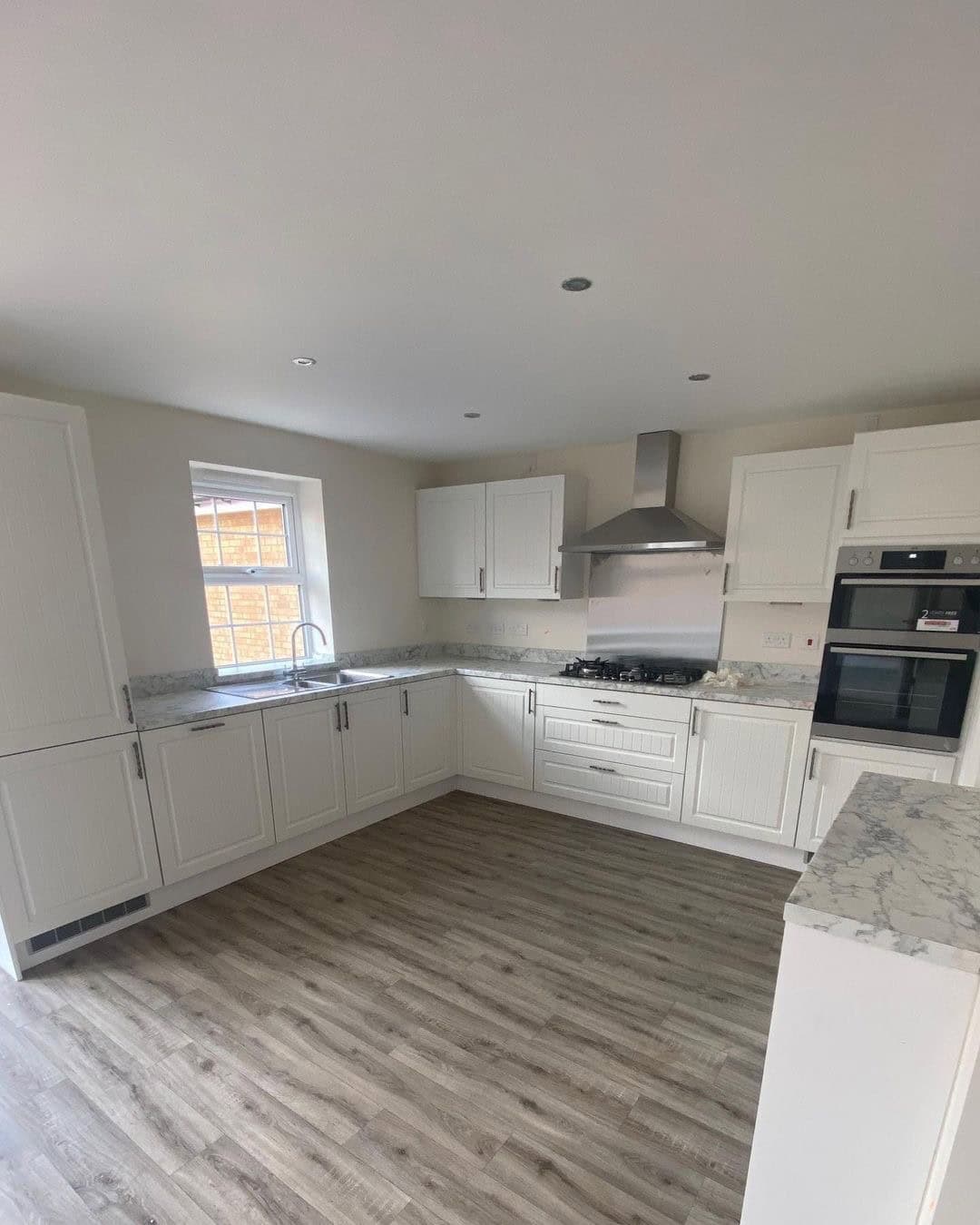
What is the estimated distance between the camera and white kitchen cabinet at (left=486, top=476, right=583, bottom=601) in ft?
11.4

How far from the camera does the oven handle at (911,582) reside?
2234mm

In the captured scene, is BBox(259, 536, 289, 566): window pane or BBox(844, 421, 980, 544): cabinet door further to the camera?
BBox(259, 536, 289, 566): window pane

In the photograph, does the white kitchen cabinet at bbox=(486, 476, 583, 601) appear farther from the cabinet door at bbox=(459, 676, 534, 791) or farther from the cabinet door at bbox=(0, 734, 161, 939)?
the cabinet door at bbox=(0, 734, 161, 939)

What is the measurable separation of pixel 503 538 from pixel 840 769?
2332 millimetres

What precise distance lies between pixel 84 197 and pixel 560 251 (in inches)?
43.3

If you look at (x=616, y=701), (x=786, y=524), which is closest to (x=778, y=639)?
(x=786, y=524)

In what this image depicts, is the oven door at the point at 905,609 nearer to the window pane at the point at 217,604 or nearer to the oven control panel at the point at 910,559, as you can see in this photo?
the oven control panel at the point at 910,559

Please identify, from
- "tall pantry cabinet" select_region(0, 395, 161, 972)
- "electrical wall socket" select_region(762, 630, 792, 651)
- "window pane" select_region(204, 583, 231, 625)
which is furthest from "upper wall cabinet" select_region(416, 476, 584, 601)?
"tall pantry cabinet" select_region(0, 395, 161, 972)

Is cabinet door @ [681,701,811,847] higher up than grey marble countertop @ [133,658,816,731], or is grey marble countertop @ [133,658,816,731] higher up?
grey marble countertop @ [133,658,816,731]

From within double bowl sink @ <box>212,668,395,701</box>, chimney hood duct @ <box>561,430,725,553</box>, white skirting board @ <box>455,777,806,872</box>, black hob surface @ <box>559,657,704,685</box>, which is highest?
chimney hood duct @ <box>561,430,725,553</box>

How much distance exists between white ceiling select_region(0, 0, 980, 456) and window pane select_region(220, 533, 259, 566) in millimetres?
1257

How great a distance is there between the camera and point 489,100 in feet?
3.05

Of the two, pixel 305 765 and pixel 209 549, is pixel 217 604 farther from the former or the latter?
pixel 305 765

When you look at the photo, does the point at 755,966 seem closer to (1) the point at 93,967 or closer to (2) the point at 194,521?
(1) the point at 93,967
